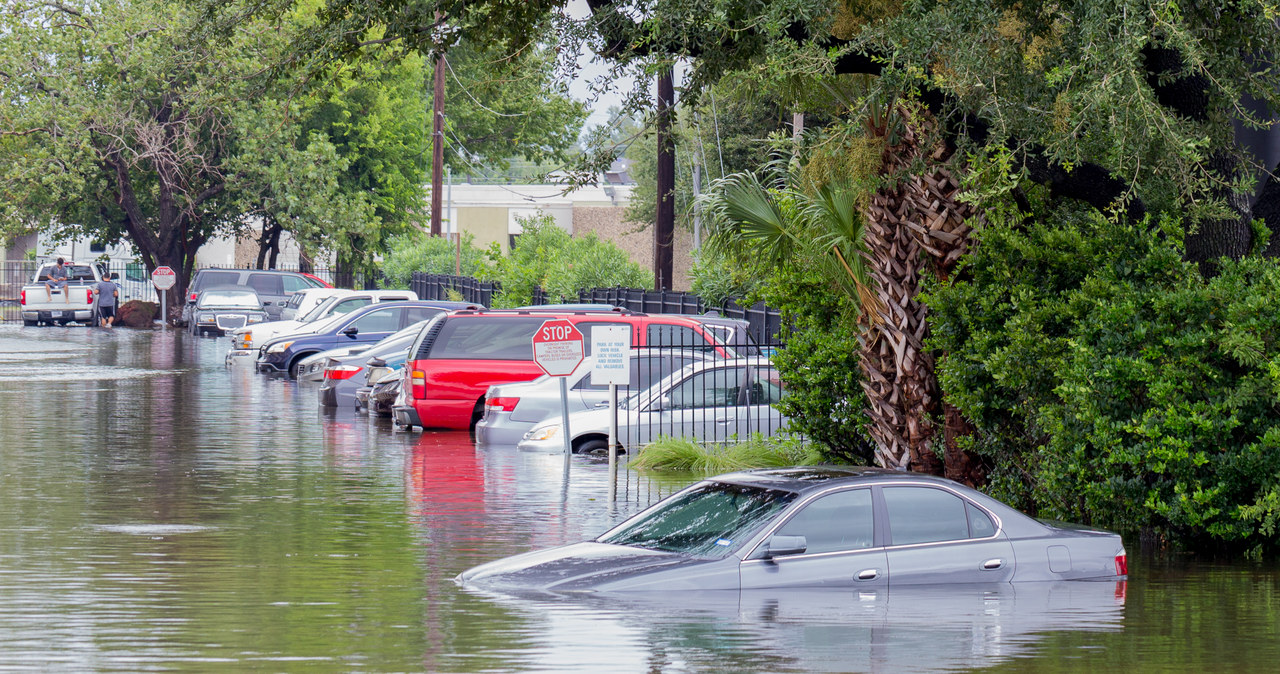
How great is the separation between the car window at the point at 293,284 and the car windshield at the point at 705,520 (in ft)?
125

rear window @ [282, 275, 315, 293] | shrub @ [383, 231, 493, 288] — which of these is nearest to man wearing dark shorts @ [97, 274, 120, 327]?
shrub @ [383, 231, 493, 288]

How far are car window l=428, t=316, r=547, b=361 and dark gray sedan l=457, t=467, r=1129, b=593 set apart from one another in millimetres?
11657

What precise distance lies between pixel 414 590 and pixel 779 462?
7.79 meters

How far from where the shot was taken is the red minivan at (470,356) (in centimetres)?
2197

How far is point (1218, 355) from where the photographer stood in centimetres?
1204

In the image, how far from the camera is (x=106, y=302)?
A: 56031 millimetres

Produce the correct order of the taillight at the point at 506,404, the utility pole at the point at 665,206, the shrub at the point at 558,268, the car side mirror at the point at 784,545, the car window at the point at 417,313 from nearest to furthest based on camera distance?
the car side mirror at the point at 784,545 < the taillight at the point at 506,404 < the utility pole at the point at 665,206 < the car window at the point at 417,313 < the shrub at the point at 558,268

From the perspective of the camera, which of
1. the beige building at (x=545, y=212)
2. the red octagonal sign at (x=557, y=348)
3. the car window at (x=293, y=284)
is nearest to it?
the red octagonal sign at (x=557, y=348)

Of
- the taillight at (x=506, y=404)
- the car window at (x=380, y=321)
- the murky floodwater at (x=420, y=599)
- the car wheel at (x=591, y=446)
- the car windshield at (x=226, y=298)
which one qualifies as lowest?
the murky floodwater at (x=420, y=599)

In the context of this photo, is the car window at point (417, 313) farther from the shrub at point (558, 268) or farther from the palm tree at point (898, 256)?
the palm tree at point (898, 256)

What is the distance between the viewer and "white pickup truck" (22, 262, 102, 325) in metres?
54.1

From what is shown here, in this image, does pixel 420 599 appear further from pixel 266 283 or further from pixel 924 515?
pixel 266 283

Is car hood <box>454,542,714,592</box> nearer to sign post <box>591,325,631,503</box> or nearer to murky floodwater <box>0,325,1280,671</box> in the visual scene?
→ murky floodwater <box>0,325,1280,671</box>

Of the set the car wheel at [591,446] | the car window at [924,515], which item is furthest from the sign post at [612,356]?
the car window at [924,515]
